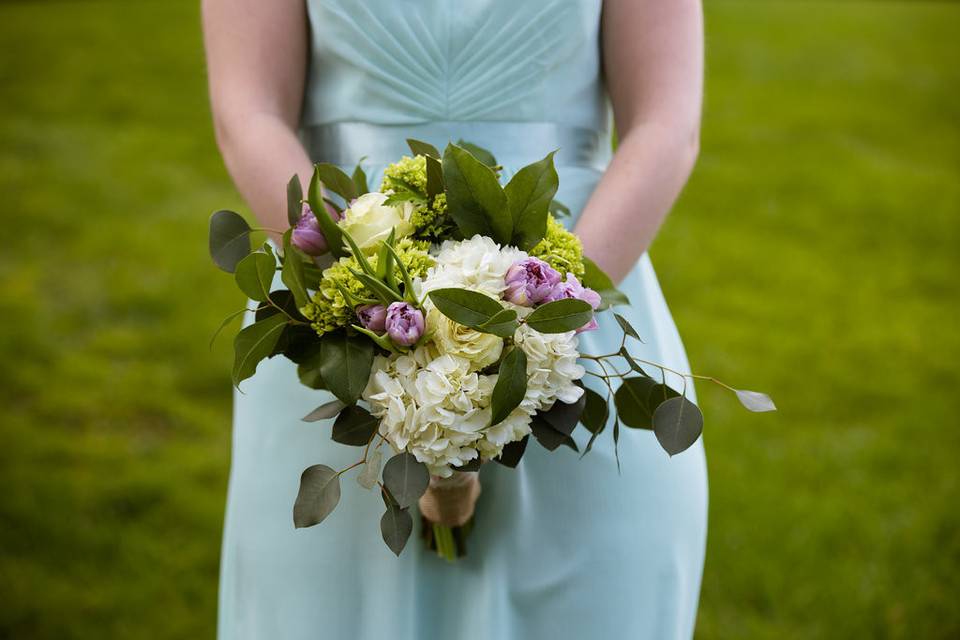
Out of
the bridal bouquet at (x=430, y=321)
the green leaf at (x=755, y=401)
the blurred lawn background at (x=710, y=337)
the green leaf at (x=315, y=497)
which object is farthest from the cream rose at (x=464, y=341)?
the blurred lawn background at (x=710, y=337)

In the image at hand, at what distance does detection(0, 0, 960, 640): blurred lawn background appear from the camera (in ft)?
10.2

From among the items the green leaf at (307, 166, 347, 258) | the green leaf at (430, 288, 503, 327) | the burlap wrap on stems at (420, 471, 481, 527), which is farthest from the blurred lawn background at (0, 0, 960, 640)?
the green leaf at (430, 288, 503, 327)

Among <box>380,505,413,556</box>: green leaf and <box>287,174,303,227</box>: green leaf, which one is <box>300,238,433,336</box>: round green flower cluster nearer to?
<box>287,174,303,227</box>: green leaf

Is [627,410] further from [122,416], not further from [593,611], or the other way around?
[122,416]

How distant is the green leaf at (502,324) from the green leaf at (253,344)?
11.6 inches

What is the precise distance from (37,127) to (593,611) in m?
5.78

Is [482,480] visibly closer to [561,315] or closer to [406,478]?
[406,478]

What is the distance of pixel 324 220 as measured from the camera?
1.29 m

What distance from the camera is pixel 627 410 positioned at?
4.70 ft

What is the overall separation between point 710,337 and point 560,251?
3.26m

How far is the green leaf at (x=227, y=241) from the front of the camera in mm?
1361

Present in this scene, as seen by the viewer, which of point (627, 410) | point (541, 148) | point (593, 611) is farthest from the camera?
point (541, 148)

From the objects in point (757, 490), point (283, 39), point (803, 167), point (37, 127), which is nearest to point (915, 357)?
point (757, 490)

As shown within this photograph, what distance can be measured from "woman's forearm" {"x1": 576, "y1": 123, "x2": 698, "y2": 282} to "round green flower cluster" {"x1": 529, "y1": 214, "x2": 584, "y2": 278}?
0.75 feet
